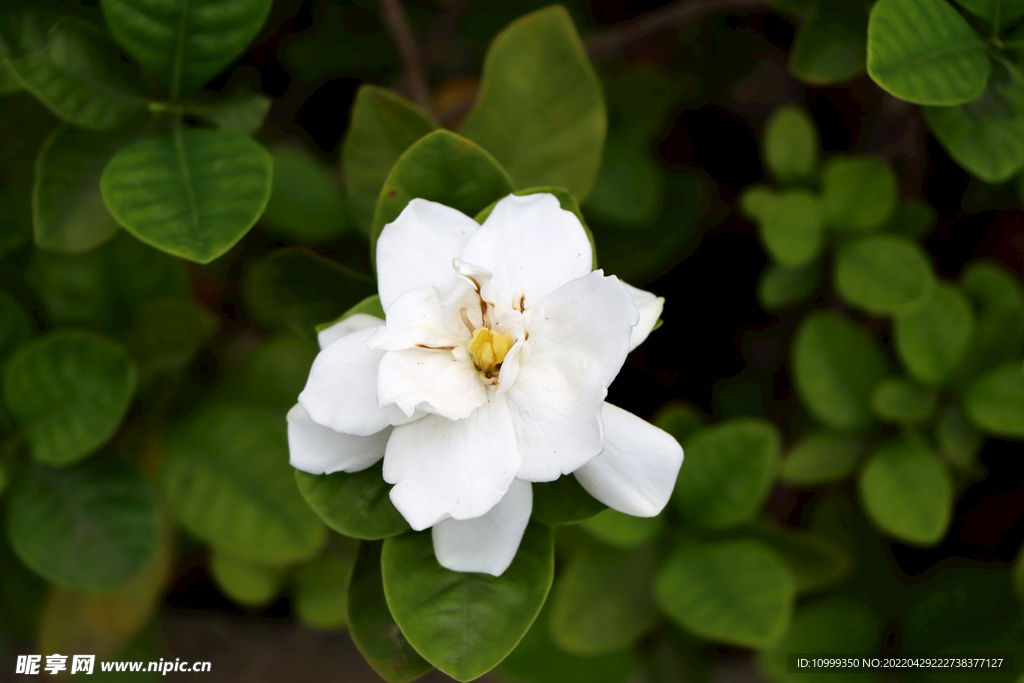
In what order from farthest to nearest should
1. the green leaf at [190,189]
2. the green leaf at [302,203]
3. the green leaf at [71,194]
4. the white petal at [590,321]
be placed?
the green leaf at [302,203] < the green leaf at [71,194] < the green leaf at [190,189] < the white petal at [590,321]

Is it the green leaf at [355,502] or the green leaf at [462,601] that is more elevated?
the green leaf at [355,502]

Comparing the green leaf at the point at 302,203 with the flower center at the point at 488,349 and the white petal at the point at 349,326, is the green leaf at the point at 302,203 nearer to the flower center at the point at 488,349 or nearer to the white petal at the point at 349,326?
the white petal at the point at 349,326

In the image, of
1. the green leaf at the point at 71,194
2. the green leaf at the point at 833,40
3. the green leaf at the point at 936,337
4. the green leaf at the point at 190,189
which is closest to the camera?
the green leaf at the point at 190,189

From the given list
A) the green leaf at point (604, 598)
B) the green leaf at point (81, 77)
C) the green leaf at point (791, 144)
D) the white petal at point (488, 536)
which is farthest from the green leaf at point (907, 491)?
the green leaf at point (81, 77)

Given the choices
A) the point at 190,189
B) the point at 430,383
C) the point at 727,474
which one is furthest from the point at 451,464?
A: the point at 727,474

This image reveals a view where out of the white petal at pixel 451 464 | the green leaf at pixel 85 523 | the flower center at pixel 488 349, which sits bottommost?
the green leaf at pixel 85 523

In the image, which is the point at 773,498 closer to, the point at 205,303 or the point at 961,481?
the point at 961,481

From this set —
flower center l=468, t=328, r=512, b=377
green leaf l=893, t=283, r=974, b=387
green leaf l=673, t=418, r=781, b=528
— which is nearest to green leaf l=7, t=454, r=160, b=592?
flower center l=468, t=328, r=512, b=377

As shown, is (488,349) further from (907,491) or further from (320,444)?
(907,491)
